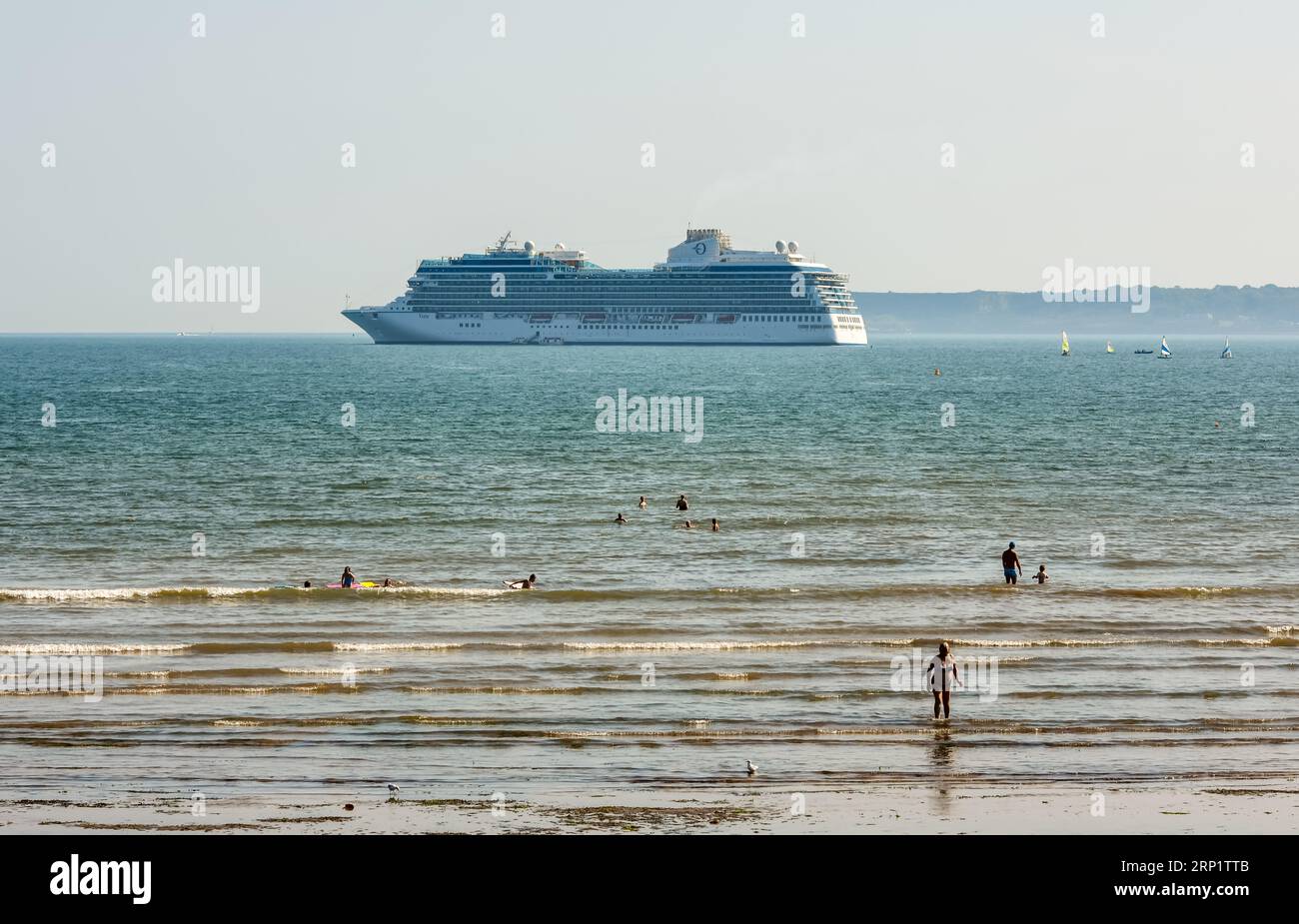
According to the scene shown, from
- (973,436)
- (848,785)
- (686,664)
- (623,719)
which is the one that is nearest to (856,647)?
(686,664)

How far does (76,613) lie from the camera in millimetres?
26688

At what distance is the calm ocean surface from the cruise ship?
407 feet

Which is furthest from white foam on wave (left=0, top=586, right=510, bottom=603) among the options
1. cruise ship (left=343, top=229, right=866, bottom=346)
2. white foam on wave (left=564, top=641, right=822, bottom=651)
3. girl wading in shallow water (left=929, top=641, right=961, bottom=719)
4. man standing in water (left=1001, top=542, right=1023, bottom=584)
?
cruise ship (left=343, top=229, right=866, bottom=346)

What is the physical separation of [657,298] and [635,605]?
556 feet

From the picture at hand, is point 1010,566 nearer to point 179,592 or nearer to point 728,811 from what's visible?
point 179,592

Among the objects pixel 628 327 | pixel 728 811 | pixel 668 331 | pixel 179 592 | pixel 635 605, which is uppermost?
pixel 628 327

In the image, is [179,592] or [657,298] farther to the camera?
[657,298]

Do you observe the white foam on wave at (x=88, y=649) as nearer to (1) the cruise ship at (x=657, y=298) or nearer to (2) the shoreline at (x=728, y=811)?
(2) the shoreline at (x=728, y=811)

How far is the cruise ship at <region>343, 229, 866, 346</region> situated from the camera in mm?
192625

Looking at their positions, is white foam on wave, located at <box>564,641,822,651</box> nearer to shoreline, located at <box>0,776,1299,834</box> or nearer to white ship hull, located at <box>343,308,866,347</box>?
shoreline, located at <box>0,776,1299,834</box>

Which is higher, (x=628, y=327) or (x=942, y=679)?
(x=628, y=327)

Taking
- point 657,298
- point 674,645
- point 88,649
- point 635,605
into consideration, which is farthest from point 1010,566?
point 657,298

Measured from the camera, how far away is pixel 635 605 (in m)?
27.8
